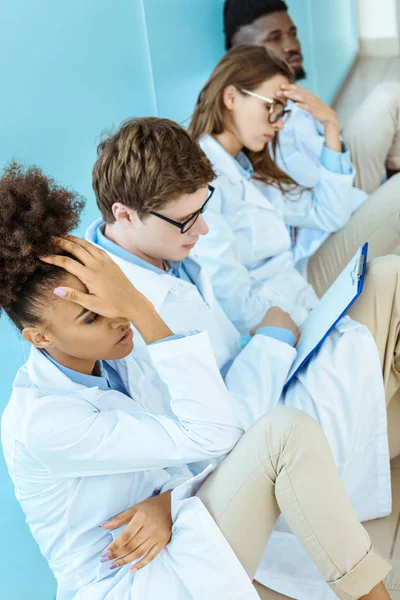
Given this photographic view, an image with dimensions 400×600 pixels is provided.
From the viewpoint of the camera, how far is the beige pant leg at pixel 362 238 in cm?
284

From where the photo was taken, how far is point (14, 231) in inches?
53.6

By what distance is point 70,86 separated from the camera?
6.78ft

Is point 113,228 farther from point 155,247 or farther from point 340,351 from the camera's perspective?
point 340,351

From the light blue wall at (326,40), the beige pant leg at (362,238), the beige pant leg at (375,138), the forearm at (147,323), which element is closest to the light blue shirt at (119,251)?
the forearm at (147,323)

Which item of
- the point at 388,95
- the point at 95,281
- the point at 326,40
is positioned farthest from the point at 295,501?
the point at 326,40

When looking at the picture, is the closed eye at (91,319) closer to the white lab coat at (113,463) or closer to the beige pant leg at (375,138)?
the white lab coat at (113,463)

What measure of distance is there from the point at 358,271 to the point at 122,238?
1.80 feet

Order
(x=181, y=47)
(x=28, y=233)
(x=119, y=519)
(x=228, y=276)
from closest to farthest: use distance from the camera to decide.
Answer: (x=28, y=233) < (x=119, y=519) < (x=228, y=276) < (x=181, y=47)

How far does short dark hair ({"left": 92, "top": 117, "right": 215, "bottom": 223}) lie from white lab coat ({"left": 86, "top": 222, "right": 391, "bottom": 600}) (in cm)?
13

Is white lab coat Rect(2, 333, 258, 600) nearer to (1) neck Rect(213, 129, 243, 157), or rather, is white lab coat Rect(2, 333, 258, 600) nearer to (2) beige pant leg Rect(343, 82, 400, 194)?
(1) neck Rect(213, 129, 243, 157)

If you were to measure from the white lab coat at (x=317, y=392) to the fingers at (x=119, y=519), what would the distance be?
45cm

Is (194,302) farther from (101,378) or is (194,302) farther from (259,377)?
(101,378)

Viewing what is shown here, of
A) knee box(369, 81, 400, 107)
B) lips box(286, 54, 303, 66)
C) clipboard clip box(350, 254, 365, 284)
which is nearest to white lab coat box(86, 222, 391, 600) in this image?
clipboard clip box(350, 254, 365, 284)

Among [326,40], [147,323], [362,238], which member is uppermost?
[147,323]
